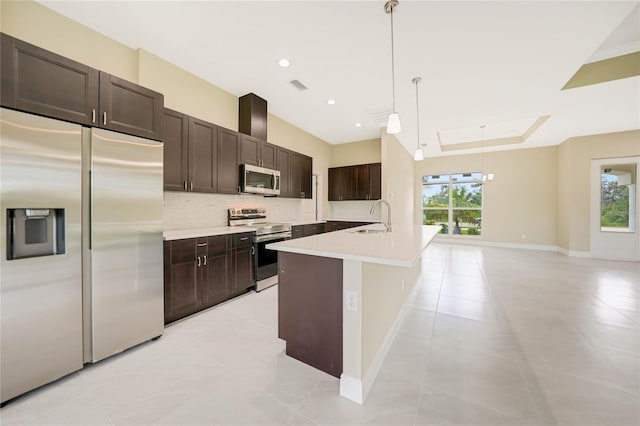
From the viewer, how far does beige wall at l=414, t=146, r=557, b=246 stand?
22.3 ft

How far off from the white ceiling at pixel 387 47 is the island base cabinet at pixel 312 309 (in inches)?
88.6

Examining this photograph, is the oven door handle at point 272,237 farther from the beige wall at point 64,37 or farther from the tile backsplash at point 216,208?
the beige wall at point 64,37

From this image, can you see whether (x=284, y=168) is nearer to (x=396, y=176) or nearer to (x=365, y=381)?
(x=396, y=176)

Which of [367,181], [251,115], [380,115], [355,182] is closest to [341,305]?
[251,115]

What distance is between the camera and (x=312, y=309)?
182cm

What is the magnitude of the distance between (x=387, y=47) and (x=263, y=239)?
2816 mm

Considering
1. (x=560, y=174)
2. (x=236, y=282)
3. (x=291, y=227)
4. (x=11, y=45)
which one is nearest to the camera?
(x=11, y=45)

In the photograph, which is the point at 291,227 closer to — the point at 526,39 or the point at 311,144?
the point at 311,144

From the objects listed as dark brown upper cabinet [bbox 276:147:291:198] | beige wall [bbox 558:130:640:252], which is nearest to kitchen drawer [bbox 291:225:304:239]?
dark brown upper cabinet [bbox 276:147:291:198]

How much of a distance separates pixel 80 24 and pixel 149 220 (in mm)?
2106

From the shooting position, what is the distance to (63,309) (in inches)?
66.4

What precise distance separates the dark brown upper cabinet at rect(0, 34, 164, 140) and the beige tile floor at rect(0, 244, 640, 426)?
189 cm

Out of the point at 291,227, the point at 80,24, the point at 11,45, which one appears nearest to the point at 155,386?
the point at 11,45

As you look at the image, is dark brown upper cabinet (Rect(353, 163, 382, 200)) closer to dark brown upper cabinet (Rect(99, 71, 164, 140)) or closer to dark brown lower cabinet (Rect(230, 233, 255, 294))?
dark brown lower cabinet (Rect(230, 233, 255, 294))
